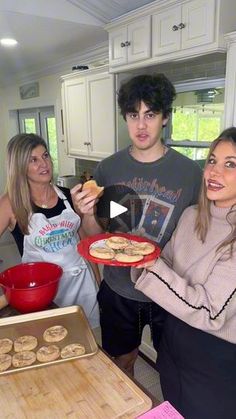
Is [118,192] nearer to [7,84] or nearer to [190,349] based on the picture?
[190,349]

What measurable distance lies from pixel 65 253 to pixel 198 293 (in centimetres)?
65

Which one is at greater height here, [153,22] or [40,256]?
[153,22]

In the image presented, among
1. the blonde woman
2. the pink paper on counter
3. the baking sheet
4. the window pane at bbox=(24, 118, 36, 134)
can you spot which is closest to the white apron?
the blonde woman

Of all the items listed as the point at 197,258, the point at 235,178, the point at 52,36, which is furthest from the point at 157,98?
the point at 52,36

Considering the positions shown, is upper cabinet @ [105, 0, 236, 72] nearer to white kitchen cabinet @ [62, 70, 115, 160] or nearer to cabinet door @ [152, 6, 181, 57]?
cabinet door @ [152, 6, 181, 57]

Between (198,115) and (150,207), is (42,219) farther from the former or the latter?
(198,115)

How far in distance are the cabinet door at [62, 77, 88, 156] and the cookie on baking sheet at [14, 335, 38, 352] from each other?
2.22 m

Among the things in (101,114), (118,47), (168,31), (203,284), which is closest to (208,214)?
(203,284)

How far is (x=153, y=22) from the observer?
192 cm

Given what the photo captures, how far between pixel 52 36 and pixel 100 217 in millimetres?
2073

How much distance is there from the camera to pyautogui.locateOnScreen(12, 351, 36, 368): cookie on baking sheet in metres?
0.84
